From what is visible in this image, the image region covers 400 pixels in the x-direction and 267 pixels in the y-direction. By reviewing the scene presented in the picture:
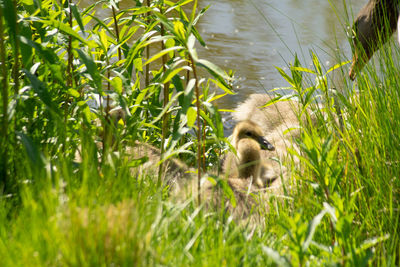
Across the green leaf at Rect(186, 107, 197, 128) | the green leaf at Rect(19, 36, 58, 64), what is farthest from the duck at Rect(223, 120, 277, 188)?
the green leaf at Rect(19, 36, 58, 64)

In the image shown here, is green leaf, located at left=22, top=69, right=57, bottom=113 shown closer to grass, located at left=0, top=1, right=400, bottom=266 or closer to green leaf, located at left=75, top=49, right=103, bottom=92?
grass, located at left=0, top=1, right=400, bottom=266

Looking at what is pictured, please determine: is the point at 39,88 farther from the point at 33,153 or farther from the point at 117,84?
the point at 117,84

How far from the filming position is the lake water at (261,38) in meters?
7.41

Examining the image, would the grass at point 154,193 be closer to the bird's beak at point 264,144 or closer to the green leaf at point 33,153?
the green leaf at point 33,153

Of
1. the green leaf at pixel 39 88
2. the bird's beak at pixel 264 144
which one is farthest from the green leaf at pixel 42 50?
the bird's beak at pixel 264 144

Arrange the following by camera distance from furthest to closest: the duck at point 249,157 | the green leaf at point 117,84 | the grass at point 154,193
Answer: the duck at point 249,157 < the green leaf at point 117,84 < the grass at point 154,193

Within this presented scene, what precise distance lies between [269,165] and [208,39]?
416 cm

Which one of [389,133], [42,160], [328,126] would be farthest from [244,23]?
[42,160]

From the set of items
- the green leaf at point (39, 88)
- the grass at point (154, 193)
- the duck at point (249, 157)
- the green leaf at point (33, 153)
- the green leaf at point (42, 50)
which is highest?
the green leaf at point (42, 50)

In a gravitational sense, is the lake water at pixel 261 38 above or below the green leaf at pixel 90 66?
below

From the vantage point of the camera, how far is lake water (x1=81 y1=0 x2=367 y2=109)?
7414 millimetres

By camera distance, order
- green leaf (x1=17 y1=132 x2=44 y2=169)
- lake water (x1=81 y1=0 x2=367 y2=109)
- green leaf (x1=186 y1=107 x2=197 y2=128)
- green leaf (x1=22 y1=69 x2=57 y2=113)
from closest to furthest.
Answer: green leaf (x1=17 y1=132 x2=44 y2=169)
green leaf (x1=22 y1=69 x2=57 y2=113)
green leaf (x1=186 y1=107 x2=197 y2=128)
lake water (x1=81 y1=0 x2=367 y2=109)

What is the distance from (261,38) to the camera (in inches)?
345

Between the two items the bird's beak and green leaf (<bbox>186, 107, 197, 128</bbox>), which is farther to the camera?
the bird's beak
